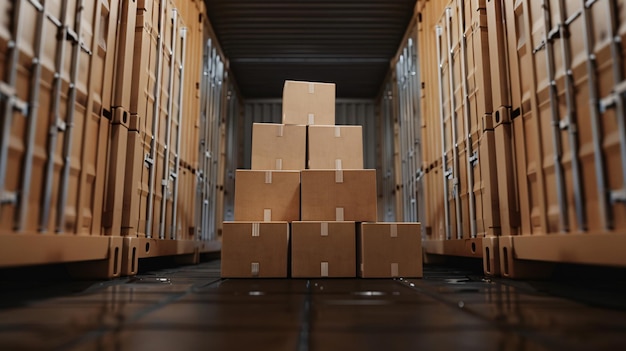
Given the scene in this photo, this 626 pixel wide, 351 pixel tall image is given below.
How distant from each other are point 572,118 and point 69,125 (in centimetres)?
321

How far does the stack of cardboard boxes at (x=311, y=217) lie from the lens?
400cm

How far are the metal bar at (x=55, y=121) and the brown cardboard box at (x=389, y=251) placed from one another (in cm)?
247

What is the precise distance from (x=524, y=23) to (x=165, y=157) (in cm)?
372

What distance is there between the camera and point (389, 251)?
4.03m

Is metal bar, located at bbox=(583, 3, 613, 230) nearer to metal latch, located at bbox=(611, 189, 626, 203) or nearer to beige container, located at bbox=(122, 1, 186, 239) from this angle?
metal latch, located at bbox=(611, 189, 626, 203)

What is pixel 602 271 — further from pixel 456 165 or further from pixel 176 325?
pixel 176 325

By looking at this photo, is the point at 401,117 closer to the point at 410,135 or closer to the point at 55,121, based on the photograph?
the point at 410,135

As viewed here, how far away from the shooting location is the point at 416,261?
404 centimetres

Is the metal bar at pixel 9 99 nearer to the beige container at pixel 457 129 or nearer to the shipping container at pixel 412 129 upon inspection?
the shipping container at pixel 412 129

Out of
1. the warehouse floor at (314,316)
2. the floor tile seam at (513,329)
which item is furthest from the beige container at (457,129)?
the floor tile seam at (513,329)

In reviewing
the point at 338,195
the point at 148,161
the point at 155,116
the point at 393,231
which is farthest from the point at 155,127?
the point at 393,231

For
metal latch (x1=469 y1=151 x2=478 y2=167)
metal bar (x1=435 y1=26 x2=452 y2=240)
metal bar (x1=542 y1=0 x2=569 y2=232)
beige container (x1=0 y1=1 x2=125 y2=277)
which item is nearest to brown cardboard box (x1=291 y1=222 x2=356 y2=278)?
metal latch (x1=469 y1=151 x2=478 y2=167)

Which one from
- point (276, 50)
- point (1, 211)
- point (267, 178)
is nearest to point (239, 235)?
point (267, 178)

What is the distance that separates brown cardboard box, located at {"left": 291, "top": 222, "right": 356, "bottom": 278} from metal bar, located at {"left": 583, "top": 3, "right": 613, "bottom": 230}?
207cm
